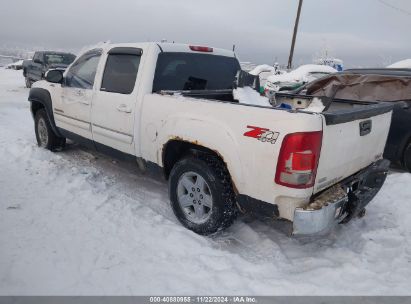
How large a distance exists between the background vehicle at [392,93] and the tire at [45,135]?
467 cm

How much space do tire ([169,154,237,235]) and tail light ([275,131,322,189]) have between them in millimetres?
685

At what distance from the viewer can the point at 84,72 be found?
489 cm

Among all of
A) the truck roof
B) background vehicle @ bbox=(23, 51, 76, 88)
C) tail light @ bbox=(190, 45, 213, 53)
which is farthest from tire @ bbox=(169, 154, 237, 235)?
background vehicle @ bbox=(23, 51, 76, 88)

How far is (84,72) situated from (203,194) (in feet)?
9.02

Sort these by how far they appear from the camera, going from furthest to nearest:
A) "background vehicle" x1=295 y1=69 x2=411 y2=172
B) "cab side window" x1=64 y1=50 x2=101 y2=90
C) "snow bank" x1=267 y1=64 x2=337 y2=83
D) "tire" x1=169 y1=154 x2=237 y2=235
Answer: "snow bank" x1=267 y1=64 x2=337 y2=83
"background vehicle" x1=295 y1=69 x2=411 y2=172
"cab side window" x1=64 y1=50 x2=101 y2=90
"tire" x1=169 y1=154 x2=237 y2=235

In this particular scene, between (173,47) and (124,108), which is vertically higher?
(173,47)

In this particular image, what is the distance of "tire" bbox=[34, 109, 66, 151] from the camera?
19.2 feet

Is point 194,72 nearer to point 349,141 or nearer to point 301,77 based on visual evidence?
point 349,141

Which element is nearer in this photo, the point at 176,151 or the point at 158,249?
→ the point at 158,249

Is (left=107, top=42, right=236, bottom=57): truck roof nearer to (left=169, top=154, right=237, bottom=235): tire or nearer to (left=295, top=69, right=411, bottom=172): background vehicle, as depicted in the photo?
(left=169, top=154, right=237, bottom=235): tire

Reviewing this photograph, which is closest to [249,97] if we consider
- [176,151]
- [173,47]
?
[173,47]

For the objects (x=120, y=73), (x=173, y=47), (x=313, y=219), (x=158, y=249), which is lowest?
(x=158, y=249)

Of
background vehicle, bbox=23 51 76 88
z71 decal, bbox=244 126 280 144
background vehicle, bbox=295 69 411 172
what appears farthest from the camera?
background vehicle, bbox=23 51 76 88

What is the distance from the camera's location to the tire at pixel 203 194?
10.6ft
